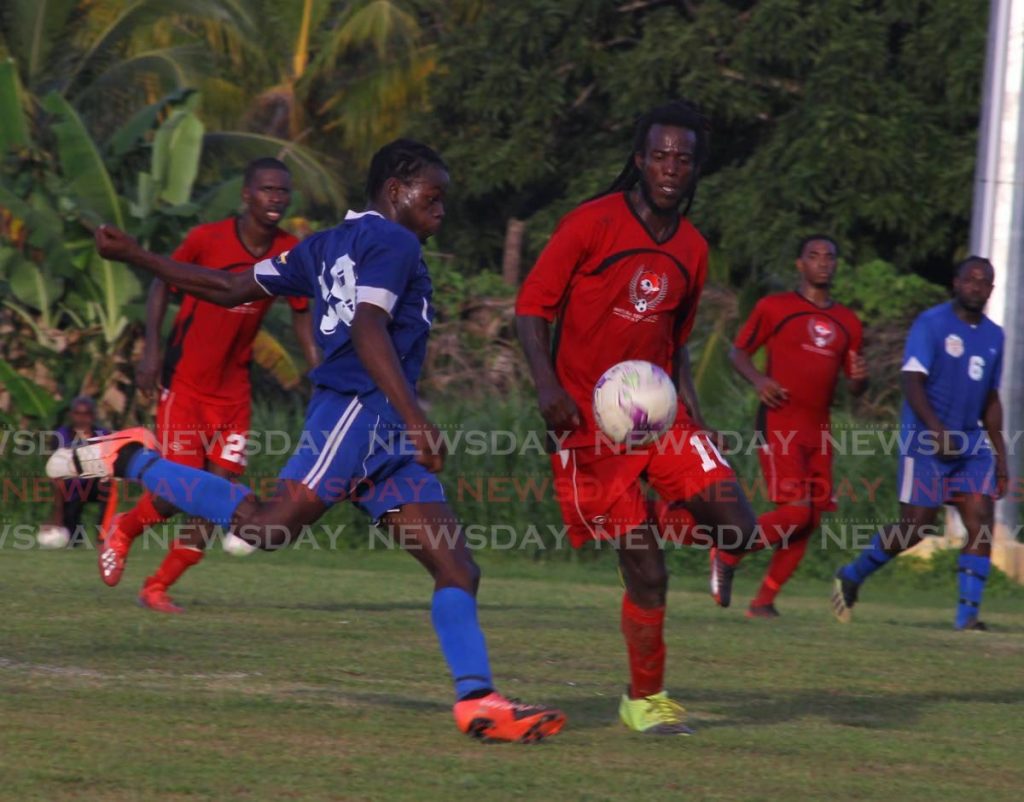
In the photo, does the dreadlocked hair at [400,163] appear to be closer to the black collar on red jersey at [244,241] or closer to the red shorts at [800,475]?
the black collar on red jersey at [244,241]

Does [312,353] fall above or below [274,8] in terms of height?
below

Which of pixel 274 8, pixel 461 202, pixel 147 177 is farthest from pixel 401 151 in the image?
pixel 274 8

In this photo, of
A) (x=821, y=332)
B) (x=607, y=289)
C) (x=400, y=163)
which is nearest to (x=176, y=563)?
(x=607, y=289)

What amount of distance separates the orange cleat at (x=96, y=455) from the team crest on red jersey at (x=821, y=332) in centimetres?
562

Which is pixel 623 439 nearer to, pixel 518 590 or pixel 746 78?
pixel 518 590

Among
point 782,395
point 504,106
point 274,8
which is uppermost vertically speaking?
point 274,8

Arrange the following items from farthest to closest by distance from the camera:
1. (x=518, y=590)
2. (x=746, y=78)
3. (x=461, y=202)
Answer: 1. (x=461, y=202)
2. (x=746, y=78)
3. (x=518, y=590)

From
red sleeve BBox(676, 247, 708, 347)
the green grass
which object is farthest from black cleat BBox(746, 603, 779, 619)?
red sleeve BBox(676, 247, 708, 347)

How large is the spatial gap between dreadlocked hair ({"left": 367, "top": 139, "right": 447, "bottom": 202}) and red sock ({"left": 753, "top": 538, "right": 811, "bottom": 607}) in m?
5.79

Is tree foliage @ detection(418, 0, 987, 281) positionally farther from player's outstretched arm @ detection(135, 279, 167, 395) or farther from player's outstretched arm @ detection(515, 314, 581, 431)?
player's outstretched arm @ detection(515, 314, 581, 431)

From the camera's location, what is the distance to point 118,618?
9203 millimetres

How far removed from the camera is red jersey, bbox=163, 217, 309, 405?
32.7 ft

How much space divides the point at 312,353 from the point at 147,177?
320 inches

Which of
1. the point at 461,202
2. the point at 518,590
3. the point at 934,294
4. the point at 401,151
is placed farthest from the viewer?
the point at 461,202
